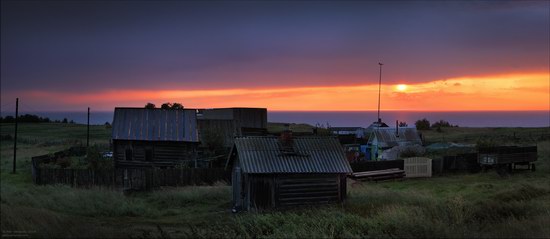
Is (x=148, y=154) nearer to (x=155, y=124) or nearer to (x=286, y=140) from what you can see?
(x=155, y=124)

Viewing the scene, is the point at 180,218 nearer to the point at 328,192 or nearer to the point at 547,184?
the point at 328,192

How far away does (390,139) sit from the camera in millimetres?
47375

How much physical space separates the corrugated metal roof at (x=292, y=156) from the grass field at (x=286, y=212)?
2.25m

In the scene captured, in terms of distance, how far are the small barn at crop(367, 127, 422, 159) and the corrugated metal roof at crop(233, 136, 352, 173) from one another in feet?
81.9

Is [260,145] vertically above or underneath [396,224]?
above

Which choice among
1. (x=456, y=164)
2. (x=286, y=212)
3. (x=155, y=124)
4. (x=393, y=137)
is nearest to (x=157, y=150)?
(x=155, y=124)

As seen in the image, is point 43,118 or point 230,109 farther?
point 43,118

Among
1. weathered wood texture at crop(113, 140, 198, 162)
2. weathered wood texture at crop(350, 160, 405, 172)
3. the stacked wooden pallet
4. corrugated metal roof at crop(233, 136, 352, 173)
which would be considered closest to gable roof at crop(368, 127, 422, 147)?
weathered wood texture at crop(350, 160, 405, 172)

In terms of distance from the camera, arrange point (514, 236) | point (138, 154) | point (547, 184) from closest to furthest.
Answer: point (514, 236) < point (547, 184) < point (138, 154)

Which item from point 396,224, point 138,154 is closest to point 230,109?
point 138,154

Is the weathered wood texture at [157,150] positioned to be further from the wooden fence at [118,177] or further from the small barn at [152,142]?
the wooden fence at [118,177]

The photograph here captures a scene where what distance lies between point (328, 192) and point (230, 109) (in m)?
29.9

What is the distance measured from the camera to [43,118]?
79312 mm

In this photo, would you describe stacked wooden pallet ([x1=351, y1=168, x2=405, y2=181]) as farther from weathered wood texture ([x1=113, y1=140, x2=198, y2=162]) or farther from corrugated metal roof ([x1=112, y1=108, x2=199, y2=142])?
weathered wood texture ([x1=113, y1=140, x2=198, y2=162])
